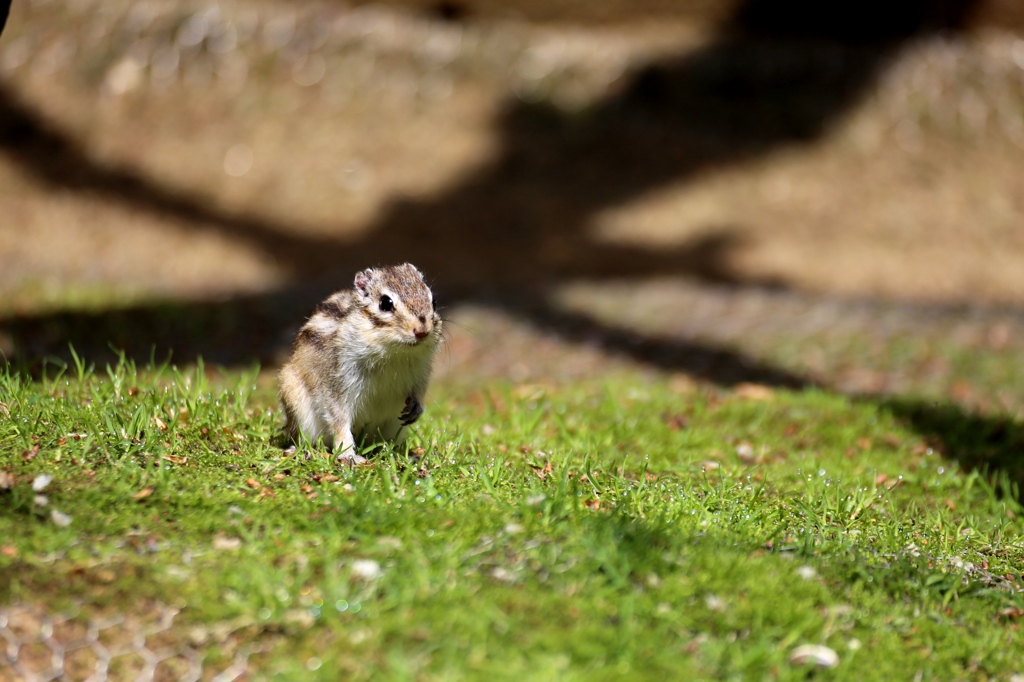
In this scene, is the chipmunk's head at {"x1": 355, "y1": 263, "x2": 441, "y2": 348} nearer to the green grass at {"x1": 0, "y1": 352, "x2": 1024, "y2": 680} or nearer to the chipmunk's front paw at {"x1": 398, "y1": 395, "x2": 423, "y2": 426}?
the chipmunk's front paw at {"x1": 398, "y1": 395, "x2": 423, "y2": 426}

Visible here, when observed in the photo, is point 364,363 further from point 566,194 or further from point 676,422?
point 566,194

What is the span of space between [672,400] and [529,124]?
9.12m

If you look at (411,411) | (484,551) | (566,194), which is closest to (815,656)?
(484,551)

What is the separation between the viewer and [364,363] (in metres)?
4.74

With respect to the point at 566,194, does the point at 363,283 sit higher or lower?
higher

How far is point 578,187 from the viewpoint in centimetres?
1481

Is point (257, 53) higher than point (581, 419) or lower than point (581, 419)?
higher

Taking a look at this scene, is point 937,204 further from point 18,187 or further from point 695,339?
point 18,187

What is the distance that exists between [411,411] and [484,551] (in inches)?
47.0

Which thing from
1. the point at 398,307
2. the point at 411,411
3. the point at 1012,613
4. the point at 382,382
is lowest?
the point at 1012,613

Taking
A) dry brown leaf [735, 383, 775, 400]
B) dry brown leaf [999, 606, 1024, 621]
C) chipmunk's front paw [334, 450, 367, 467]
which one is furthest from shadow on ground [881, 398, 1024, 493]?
chipmunk's front paw [334, 450, 367, 467]

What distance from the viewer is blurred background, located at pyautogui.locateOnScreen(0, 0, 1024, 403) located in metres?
12.1

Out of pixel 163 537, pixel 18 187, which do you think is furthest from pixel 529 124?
pixel 163 537

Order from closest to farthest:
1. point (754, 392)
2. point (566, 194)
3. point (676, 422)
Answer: point (676, 422)
point (754, 392)
point (566, 194)
